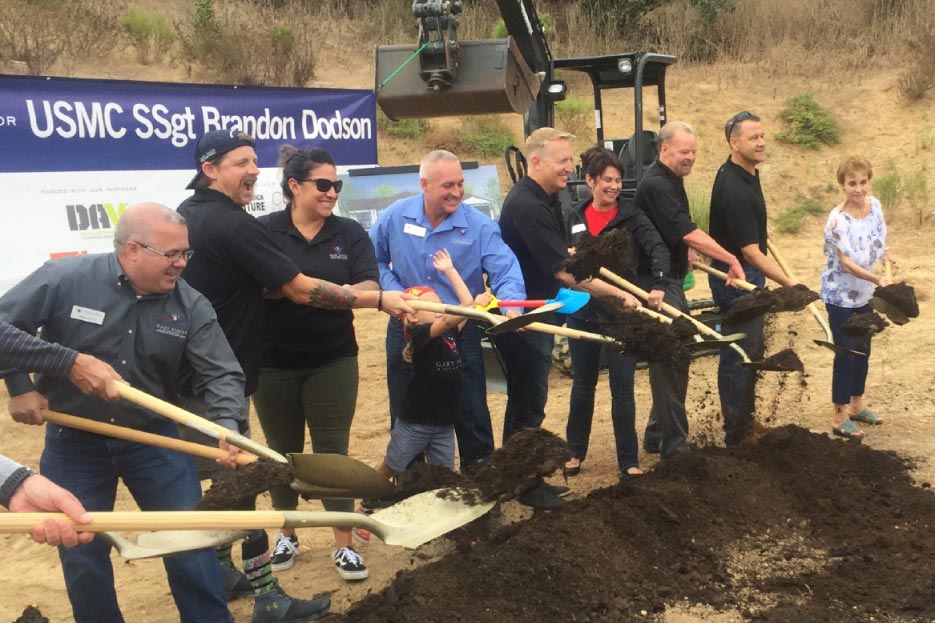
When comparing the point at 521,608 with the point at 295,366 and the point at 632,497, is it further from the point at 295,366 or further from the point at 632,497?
the point at 295,366

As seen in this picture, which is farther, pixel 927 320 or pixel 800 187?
pixel 800 187

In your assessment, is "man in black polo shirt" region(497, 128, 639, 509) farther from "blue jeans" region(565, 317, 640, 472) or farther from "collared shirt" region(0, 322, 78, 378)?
"collared shirt" region(0, 322, 78, 378)

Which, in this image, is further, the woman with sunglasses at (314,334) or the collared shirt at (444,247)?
the collared shirt at (444,247)

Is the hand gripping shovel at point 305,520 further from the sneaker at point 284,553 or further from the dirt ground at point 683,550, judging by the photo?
the sneaker at point 284,553

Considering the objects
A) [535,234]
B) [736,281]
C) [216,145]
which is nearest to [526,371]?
[535,234]

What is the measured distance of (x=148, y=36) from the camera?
1675cm

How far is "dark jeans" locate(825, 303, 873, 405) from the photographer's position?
20.5 feet

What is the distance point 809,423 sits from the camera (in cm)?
682

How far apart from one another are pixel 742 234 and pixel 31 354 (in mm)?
4260

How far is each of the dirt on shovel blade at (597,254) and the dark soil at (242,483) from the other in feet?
7.34

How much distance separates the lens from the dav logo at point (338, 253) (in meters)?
4.43

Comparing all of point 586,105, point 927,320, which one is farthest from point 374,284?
point 586,105

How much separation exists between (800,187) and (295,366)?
1483 centimetres

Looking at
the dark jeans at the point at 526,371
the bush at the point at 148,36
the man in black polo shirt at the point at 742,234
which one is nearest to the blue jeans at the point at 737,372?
the man in black polo shirt at the point at 742,234
